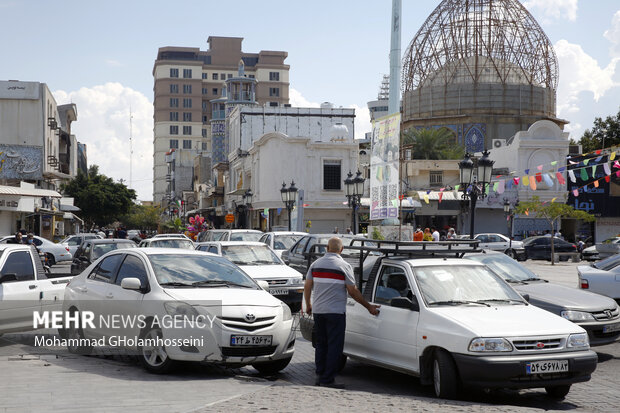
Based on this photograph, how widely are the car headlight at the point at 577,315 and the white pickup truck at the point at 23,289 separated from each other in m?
7.31

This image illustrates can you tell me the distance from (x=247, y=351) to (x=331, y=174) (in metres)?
43.3

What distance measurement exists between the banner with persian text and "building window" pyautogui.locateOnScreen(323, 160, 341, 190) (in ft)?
95.7

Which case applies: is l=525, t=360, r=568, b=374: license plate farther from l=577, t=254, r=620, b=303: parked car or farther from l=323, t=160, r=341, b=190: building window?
l=323, t=160, r=341, b=190: building window

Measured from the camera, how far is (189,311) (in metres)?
8.09

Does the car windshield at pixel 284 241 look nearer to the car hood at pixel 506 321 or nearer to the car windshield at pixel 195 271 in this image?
the car windshield at pixel 195 271

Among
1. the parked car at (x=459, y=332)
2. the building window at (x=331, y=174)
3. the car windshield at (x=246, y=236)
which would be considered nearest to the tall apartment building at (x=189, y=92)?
the building window at (x=331, y=174)

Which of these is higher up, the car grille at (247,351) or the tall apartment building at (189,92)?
the tall apartment building at (189,92)

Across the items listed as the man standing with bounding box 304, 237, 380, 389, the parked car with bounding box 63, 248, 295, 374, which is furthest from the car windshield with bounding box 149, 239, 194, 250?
the man standing with bounding box 304, 237, 380, 389

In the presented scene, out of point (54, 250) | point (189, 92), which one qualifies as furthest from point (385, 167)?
point (189, 92)

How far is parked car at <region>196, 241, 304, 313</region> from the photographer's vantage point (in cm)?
1530

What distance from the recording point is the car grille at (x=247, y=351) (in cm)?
802

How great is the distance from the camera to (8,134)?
170 feet

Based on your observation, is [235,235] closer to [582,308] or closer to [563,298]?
[563,298]

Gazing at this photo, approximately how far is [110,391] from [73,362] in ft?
7.25
